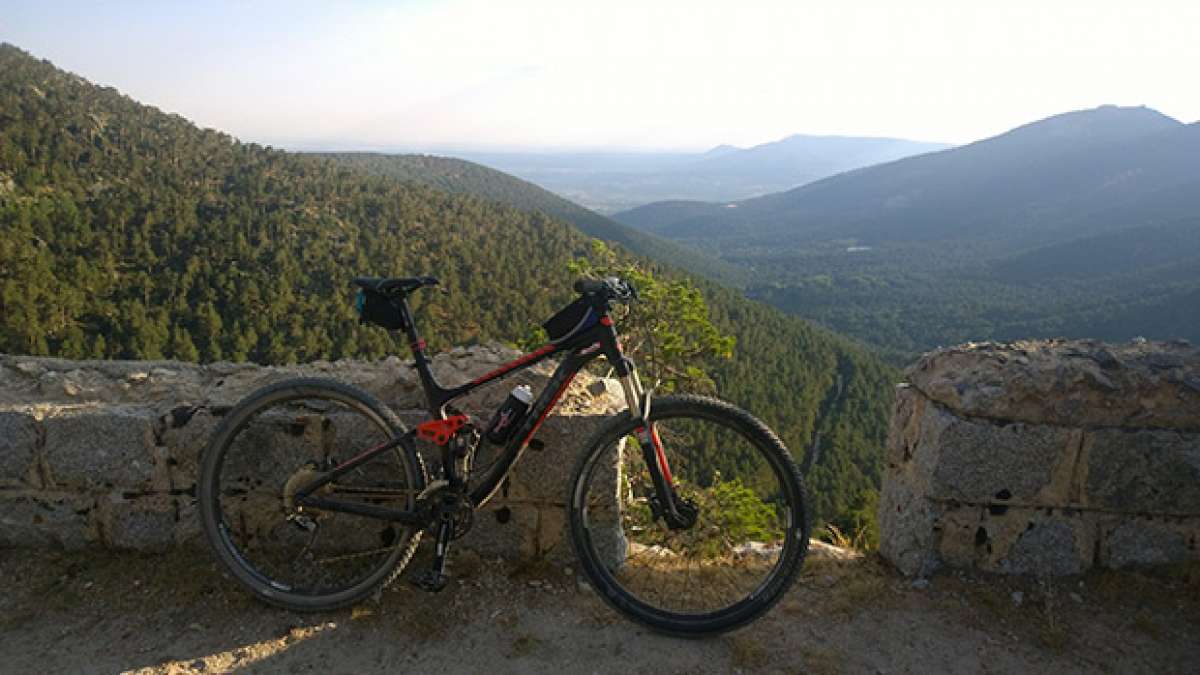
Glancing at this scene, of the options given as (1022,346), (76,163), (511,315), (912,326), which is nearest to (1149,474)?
(1022,346)

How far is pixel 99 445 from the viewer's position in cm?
340

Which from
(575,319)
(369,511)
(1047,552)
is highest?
(575,319)

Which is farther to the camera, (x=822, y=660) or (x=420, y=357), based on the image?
(x=420, y=357)

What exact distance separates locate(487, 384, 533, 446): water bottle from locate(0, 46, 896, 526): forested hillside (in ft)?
82.3

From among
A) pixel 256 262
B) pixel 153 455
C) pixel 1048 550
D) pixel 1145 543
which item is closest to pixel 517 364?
pixel 153 455

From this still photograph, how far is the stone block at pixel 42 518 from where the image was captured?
138 inches

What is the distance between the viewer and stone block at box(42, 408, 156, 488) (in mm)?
3398

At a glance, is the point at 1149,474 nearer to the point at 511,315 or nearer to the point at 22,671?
the point at 22,671

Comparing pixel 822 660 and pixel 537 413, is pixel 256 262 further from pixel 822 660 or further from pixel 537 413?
pixel 822 660

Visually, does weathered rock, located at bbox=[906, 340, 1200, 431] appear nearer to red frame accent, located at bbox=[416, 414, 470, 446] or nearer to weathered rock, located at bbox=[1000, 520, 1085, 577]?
weathered rock, located at bbox=[1000, 520, 1085, 577]

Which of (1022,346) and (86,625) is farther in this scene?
(1022,346)

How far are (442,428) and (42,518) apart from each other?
7.37 feet

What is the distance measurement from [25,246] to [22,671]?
47.5 meters

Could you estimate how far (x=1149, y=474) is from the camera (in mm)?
3553
